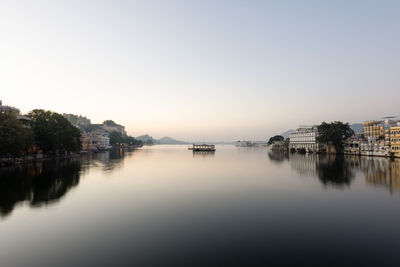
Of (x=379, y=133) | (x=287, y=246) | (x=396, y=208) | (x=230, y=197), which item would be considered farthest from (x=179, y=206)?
(x=379, y=133)

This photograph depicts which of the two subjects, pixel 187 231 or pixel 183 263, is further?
pixel 187 231

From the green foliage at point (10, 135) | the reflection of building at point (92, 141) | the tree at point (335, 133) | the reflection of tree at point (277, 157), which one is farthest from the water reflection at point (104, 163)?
the tree at point (335, 133)

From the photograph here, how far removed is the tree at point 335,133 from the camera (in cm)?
9802

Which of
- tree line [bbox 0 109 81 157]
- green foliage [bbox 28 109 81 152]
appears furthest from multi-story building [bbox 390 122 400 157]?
green foliage [bbox 28 109 81 152]

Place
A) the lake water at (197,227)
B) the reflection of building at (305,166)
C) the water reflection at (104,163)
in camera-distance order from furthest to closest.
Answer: the water reflection at (104,163) < the reflection of building at (305,166) < the lake water at (197,227)

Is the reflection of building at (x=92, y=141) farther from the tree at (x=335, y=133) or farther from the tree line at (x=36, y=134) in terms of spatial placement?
the tree at (x=335, y=133)

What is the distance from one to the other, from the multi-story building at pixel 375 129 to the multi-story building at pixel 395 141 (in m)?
28.3

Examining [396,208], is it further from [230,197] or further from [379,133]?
[379,133]

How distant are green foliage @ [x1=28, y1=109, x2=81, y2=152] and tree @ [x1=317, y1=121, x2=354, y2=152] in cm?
9956

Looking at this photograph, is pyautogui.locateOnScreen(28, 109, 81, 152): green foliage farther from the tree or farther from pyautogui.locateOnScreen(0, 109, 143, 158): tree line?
the tree

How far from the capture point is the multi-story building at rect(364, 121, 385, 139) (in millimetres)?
103431

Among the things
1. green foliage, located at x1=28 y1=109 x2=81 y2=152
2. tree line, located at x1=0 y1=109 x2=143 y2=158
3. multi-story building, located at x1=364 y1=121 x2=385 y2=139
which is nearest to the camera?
tree line, located at x1=0 y1=109 x2=143 y2=158

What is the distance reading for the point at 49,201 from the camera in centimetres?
2303

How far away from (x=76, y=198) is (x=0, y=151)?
30873 mm
